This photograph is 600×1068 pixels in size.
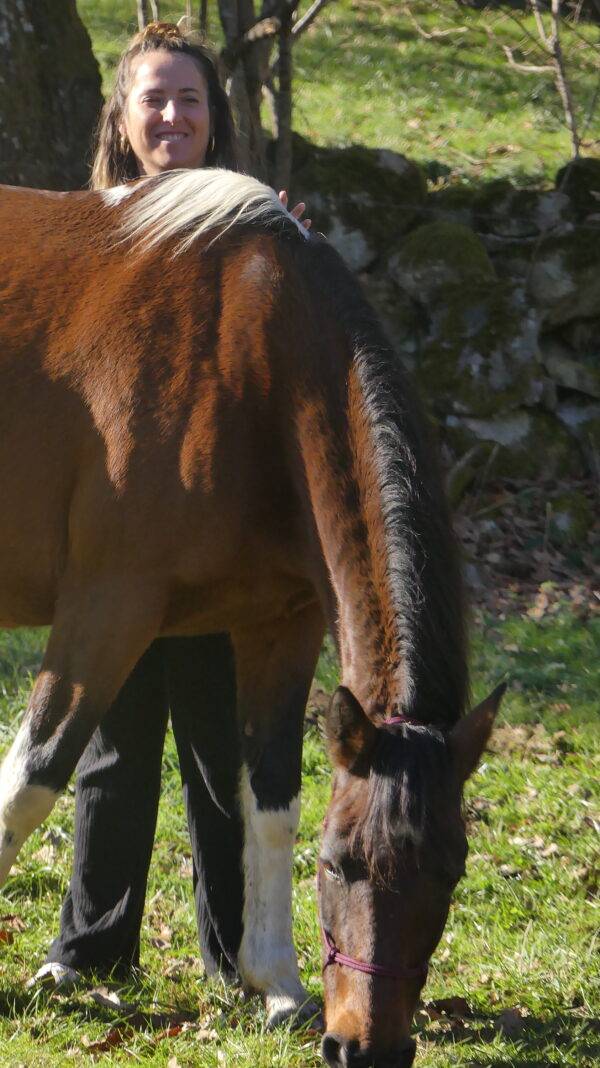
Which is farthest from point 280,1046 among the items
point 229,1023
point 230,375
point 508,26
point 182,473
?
point 508,26

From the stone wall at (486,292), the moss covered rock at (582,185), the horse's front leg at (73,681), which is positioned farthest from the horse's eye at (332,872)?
the moss covered rock at (582,185)

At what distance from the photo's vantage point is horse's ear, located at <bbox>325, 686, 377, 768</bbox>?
2453 mm

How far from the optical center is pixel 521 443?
26.1 ft

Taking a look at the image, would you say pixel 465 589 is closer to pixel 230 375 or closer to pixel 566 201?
pixel 230 375

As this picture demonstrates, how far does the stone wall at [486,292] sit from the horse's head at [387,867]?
5.23 meters

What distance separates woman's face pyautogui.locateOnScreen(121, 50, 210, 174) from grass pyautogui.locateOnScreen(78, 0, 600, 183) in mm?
7065

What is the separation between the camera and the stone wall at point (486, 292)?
7.90 metres

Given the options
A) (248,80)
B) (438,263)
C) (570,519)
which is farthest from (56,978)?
(438,263)

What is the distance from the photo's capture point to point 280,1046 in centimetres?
311

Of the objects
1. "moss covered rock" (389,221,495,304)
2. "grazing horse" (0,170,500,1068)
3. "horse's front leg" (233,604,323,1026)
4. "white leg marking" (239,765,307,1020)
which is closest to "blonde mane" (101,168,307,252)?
"grazing horse" (0,170,500,1068)

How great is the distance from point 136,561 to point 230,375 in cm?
52

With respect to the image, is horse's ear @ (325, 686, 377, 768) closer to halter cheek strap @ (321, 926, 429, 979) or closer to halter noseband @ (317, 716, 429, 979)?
halter noseband @ (317, 716, 429, 979)

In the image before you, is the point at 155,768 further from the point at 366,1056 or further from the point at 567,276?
the point at 567,276

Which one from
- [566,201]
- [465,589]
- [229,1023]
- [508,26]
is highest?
[508,26]
